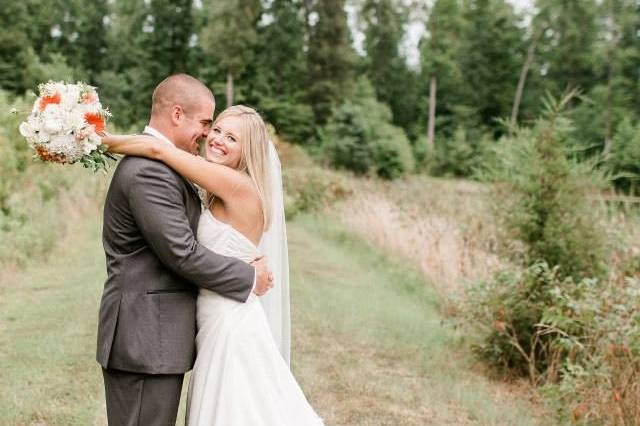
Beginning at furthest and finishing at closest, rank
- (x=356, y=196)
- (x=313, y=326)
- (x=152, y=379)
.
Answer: (x=356, y=196) < (x=313, y=326) < (x=152, y=379)

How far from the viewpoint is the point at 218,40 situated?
43.6m

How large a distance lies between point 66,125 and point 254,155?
0.94m

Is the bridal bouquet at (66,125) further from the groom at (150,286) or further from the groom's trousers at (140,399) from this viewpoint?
the groom's trousers at (140,399)

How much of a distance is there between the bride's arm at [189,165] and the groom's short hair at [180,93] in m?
0.22

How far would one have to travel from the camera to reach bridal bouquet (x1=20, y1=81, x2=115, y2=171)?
3.21 m

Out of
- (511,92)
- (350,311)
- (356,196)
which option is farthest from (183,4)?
(350,311)

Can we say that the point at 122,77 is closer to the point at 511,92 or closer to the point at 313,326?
the point at 511,92

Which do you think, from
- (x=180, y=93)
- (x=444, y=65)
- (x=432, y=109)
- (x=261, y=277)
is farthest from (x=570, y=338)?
(x=444, y=65)

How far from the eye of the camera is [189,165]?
3373 millimetres

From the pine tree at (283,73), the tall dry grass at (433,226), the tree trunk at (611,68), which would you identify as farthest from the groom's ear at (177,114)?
the tree trunk at (611,68)

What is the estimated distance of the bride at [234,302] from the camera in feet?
11.4

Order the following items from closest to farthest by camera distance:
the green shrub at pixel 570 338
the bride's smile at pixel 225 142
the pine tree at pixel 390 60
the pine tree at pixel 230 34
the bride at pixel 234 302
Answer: the bride at pixel 234 302 < the bride's smile at pixel 225 142 < the green shrub at pixel 570 338 < the pine tree at pixel 230 34 < the pine tree at pixel 390 60

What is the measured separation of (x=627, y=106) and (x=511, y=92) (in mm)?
11806

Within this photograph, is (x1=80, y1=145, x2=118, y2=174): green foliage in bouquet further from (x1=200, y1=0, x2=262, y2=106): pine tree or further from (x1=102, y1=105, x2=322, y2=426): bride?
(x1=200, y1=0, x2=262, y2=106): pine tree
